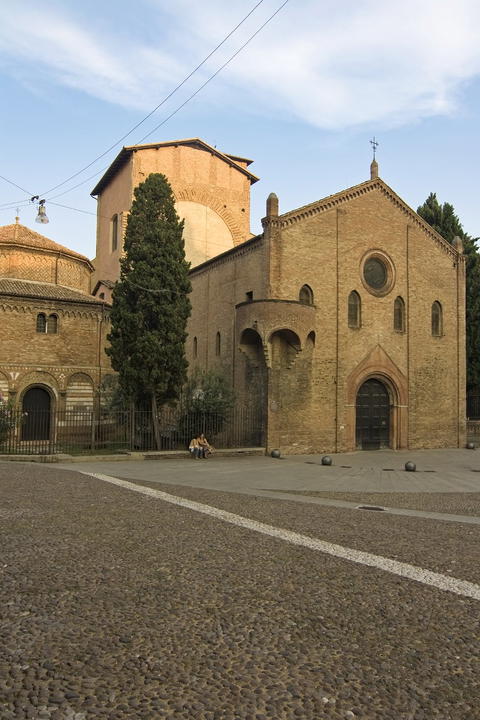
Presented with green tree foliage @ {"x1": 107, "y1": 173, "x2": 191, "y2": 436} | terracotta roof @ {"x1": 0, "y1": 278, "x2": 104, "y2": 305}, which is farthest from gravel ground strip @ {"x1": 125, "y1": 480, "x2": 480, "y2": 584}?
terracotta roof @ {"x1": 0, "y1": 278, "x2": 104, "y2": 305}

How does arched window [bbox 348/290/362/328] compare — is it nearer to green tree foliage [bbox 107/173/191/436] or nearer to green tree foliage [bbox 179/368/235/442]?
green tree foliage [bbox 179/368/235/442]

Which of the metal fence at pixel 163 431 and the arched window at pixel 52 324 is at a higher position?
the arched window at pixel 52 324

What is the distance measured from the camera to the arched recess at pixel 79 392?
1067 inches

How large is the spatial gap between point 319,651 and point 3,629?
6.90ft

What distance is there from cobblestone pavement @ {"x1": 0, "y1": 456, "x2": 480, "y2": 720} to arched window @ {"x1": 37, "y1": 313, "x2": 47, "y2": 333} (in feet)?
69.4

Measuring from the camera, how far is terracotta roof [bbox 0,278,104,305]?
86.8 ft

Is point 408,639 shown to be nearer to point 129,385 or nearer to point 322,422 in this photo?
point 129,385

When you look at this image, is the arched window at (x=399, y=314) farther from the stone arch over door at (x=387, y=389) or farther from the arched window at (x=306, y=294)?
the arched window at (x=306, y=294)

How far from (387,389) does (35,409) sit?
1674 cm

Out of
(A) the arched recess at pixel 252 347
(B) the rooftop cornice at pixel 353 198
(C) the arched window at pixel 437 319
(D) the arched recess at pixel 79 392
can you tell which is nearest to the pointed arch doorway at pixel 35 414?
(D) the arched recess at pixel 79 392

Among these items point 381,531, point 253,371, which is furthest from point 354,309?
point 381,531

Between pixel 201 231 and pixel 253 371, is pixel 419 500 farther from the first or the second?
pixel 201 231

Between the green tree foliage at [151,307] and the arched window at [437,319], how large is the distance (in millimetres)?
12510

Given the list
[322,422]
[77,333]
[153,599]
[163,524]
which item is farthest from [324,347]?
[153,599]
